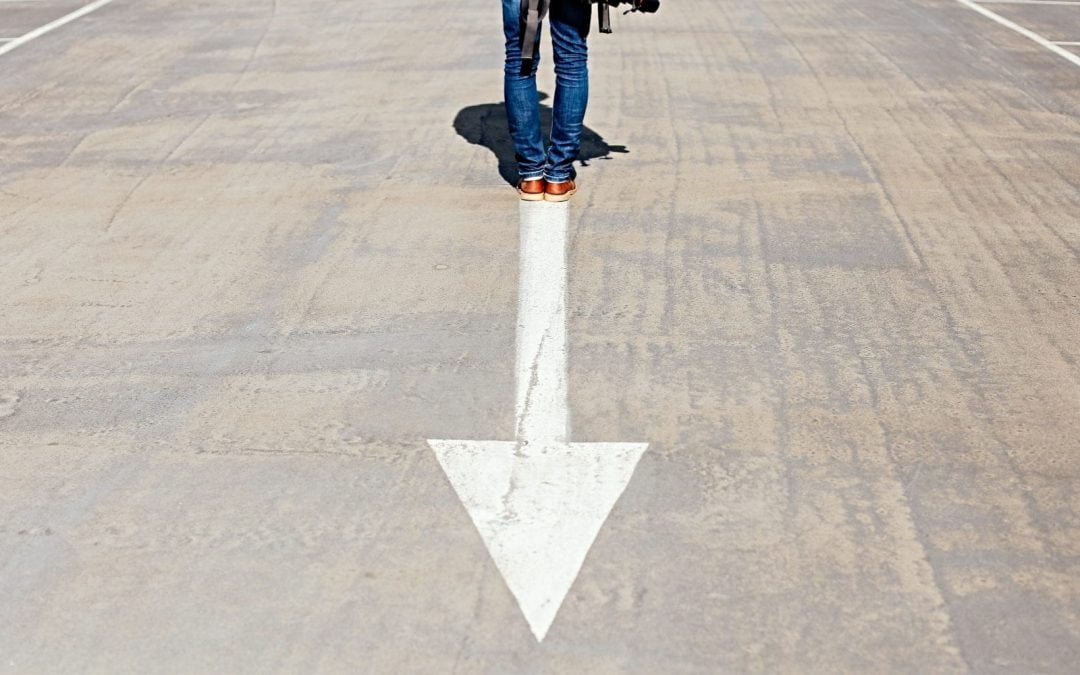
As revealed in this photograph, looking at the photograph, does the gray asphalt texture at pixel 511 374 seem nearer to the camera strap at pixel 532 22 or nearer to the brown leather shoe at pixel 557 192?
the brown leather shoe at pixel 557 192

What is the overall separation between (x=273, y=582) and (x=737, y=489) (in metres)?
1.39

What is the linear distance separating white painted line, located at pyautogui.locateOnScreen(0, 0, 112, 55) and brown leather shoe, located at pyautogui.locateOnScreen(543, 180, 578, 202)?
20.3 ft

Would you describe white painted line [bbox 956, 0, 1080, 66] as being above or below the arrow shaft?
below

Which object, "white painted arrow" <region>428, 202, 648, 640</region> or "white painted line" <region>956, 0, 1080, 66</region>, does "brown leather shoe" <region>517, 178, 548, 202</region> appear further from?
"white painted line" <region>956, 0, 1080, 66</region>

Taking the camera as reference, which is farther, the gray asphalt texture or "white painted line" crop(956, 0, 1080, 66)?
"white painted line" crop(956, 0, 1080, 66)

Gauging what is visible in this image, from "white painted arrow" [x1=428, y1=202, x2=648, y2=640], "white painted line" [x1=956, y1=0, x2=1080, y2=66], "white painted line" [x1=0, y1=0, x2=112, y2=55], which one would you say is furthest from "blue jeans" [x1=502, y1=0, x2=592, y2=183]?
"white painted line" [x1=0, y1=0, x2=112, y2=55]

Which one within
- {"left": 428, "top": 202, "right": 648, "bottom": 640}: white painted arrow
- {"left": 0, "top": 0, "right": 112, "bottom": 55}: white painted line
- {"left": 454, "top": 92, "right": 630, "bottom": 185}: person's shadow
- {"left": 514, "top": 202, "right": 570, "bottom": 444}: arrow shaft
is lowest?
{"left": 0, "top": 0, "right": 112, "bottom": 55}: white painted line

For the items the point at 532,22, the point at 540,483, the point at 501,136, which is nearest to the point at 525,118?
the point at 532,22

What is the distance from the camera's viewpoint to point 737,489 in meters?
4.17

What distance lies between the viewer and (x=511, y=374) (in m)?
5.01

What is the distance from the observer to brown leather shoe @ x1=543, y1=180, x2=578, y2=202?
7109 mm

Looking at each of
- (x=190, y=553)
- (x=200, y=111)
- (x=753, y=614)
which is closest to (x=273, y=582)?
(x=190, y=553)

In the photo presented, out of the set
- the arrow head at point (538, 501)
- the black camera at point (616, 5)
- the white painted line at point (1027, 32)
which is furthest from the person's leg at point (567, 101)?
the white painted line at point (1027, 32)

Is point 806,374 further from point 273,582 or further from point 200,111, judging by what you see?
point 200,111
